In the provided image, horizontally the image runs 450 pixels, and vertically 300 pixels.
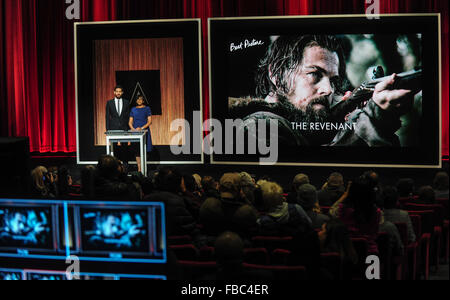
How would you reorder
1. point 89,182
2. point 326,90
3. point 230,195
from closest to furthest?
point 230,195 < point 89,182 < point 326,90

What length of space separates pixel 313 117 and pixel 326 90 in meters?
0.50

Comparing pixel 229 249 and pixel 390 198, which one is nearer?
pixel 229 249

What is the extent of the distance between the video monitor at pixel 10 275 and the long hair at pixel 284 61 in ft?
24.2

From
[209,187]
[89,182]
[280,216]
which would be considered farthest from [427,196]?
[89,182]

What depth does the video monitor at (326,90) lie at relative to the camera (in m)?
9.66

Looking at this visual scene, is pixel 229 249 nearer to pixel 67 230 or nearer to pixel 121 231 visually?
pixel 121 231

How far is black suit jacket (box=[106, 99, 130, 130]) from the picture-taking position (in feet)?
33.4

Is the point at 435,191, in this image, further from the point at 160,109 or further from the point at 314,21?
the point at 160,109

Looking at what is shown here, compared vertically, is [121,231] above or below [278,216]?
above

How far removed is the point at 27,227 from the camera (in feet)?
10.8

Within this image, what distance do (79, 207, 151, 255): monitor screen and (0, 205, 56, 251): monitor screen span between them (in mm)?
193

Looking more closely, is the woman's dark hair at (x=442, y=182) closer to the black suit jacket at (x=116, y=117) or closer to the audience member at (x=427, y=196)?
the audience member at (x=427, y=196)

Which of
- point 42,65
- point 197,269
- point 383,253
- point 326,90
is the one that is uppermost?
point 42,65

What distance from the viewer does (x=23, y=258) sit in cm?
328
